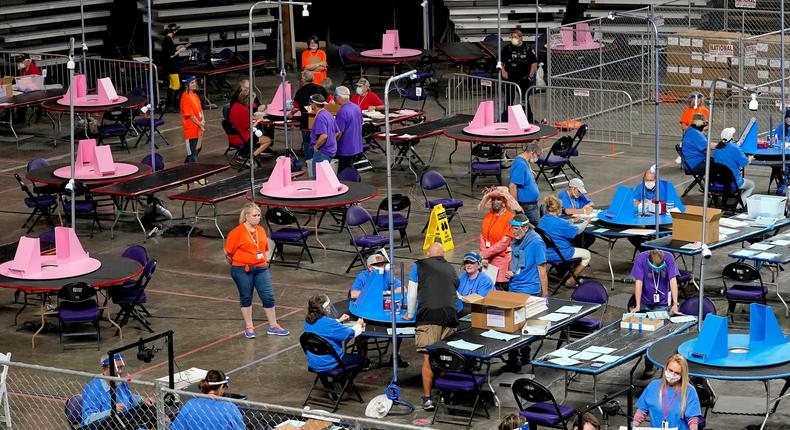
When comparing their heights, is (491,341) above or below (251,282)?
below

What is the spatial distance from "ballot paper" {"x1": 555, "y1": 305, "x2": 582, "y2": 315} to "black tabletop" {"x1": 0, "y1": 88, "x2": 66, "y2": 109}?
1578 centimetres

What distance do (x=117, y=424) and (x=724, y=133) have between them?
Answer: 11.8 meters

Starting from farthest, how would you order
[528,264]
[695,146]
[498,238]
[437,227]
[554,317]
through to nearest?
[695,146] → [437,227] → [498,238] → [528,264] → [554,317]

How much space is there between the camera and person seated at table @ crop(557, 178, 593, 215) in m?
19.8

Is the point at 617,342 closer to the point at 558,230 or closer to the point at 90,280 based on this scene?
the point at 558,230

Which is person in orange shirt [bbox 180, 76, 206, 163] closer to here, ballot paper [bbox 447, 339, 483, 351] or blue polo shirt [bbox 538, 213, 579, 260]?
blue polo shirt [bbox 538, 213, 579, 260]

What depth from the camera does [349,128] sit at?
23422 millimetres

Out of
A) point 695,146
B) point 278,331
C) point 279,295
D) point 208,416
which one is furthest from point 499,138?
point 208,416

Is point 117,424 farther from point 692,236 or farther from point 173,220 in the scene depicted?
point 173,220

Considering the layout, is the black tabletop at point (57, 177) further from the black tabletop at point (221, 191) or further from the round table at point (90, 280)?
the round table at point (90, 280)

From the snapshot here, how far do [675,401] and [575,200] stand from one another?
7320 mm

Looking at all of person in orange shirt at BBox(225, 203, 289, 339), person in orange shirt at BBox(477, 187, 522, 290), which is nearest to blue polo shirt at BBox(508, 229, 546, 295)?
person in orange shirt at BBox(477, 187, 522, 290)

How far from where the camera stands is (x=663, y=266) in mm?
16312

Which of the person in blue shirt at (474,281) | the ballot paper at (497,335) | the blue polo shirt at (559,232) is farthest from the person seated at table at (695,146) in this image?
the ballot paper at (497,335)
